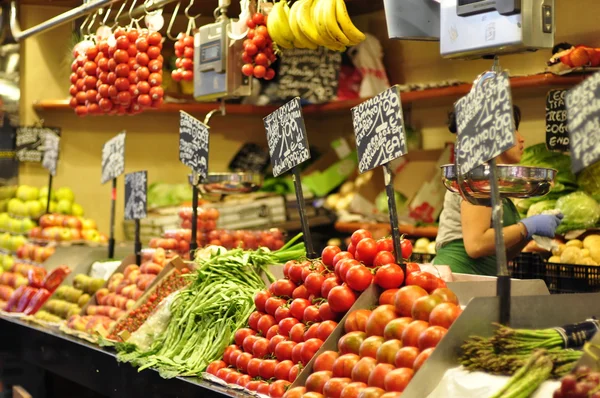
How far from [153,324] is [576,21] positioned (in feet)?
11.7

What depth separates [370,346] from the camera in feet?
8.27

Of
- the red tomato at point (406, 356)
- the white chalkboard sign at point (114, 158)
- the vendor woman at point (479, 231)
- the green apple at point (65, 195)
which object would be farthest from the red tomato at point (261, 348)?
the green apple at point (65, 195)

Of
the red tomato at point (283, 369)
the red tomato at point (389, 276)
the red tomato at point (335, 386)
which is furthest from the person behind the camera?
the red tomato at point (283, 369)

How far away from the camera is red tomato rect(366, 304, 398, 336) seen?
2576mm

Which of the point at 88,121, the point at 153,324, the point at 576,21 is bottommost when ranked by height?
the point at 153,324

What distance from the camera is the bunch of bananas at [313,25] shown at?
14.5ft

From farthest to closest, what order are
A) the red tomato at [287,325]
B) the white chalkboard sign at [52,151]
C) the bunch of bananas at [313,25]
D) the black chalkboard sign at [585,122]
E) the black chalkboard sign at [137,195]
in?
the white chalkboard sign at [52,151]
the black chalkboard sign at [137,195]
the bunch of bananas at [313,25]
the red tomato at [287,325]
the black chalkboard sign at [585,122]

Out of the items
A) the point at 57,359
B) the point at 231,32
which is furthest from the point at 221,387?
the point at 231,32

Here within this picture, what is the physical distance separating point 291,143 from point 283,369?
1075 mm

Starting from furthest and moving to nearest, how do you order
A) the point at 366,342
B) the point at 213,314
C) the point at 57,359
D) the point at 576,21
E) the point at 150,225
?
the point at 150,225 < the point at 576,21 < the point at 57,359 < the point at 213,314 < the point at 366,342

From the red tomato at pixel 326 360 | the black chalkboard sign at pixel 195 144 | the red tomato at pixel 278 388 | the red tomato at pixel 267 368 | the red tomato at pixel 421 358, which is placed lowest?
the red tomato at pixel 278 388

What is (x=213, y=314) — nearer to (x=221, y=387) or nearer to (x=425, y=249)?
(x=221, y=387)

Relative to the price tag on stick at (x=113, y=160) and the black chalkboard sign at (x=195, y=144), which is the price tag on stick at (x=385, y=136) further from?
the price tag on stick at (x=113, y=160)

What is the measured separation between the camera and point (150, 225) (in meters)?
7.45
